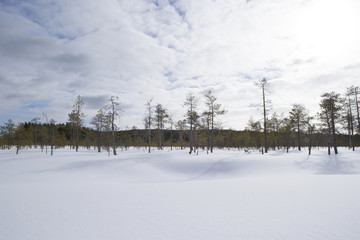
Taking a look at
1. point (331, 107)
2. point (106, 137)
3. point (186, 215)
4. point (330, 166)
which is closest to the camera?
point (186, 215)

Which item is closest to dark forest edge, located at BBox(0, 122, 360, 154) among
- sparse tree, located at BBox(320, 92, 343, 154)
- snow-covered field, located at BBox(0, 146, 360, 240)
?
sparse tree, located at BBox(320, 92, 343, 154)

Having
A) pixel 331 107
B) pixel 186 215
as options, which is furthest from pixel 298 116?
pixel 186 215

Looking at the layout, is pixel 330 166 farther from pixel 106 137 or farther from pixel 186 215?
pixel 106 137

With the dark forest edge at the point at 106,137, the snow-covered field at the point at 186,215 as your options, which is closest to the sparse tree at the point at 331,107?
the dark forest edge at the point at 106,137

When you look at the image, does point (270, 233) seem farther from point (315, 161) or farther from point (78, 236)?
point (315, 161)

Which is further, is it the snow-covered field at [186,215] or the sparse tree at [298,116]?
the sparse tree at [298,116]

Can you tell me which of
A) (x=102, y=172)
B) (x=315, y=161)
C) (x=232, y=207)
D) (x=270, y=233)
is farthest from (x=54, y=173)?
(x=315, y=161)

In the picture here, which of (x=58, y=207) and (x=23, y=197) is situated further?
(x=23, y=197)

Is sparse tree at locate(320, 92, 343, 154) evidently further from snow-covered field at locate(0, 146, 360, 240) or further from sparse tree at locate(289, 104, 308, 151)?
snow-covered field at locate(0, 146, 360, 240)

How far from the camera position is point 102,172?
15.7 metres

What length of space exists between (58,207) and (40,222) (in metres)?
1.13

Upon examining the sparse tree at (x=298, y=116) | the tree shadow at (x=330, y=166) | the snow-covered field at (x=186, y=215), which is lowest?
the tree shadow at (x=330, y=166)

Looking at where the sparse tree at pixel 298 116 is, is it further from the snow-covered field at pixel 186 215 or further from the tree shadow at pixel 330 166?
the snow-covered field at pixel 186 215

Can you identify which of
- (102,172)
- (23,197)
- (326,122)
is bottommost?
(102,172)
